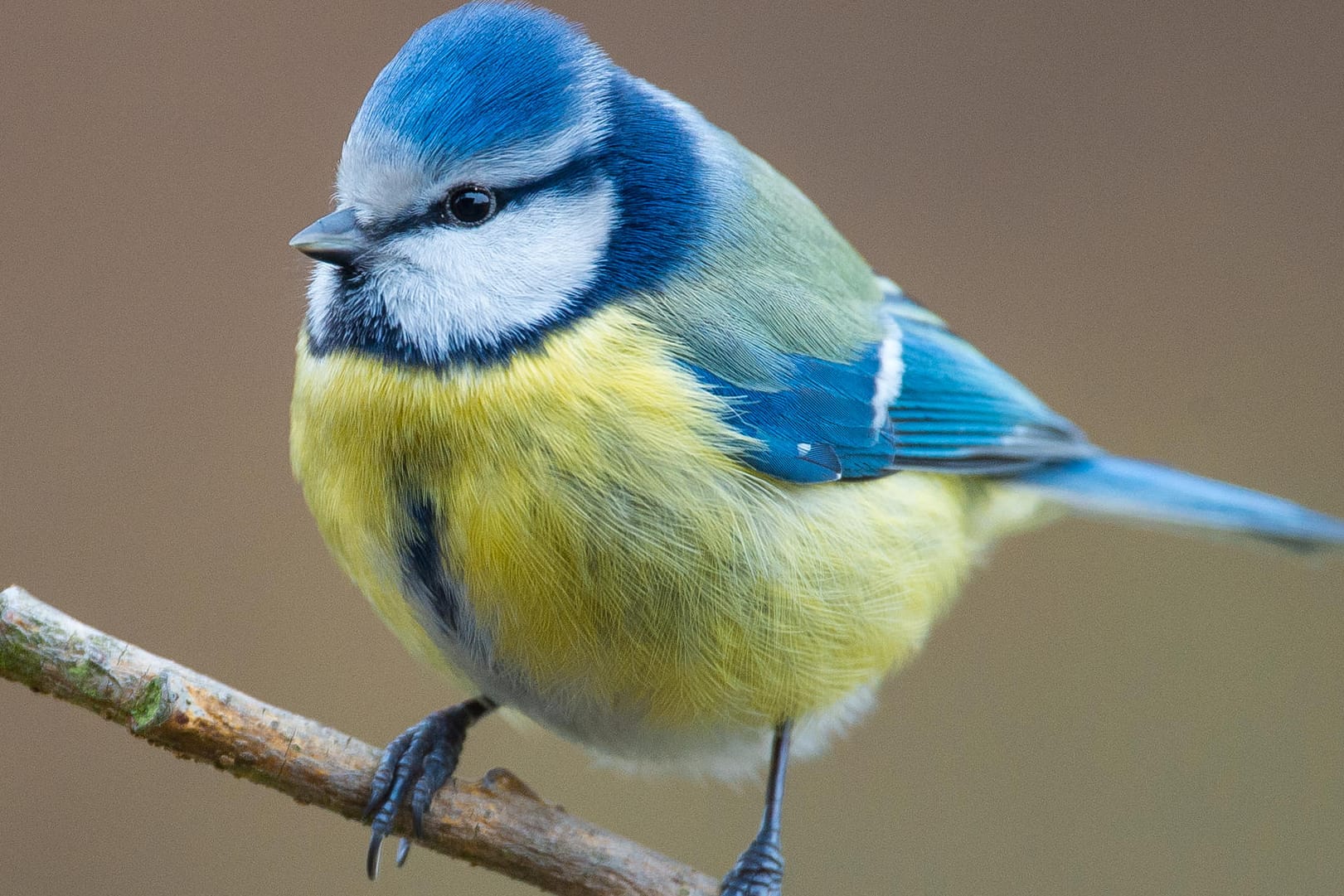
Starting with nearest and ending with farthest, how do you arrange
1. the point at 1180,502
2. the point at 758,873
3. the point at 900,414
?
the point at 758,873 < the point at 900,414 < the point at 1180,502

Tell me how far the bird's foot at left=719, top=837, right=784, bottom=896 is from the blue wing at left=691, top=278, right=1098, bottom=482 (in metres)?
0.47

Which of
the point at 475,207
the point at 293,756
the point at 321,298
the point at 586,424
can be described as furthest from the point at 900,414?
the point at 293,756

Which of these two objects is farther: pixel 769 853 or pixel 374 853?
pixel 769 853

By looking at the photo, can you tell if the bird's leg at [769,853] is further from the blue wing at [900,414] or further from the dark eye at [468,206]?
the dark eye at [468,206]

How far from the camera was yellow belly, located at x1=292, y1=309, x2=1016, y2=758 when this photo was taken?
1.24 metres

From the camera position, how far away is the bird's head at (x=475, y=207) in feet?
4.09

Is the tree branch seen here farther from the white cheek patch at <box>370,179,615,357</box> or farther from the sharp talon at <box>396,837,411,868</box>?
the white cheek patch at <box>370,179,615,357</box>

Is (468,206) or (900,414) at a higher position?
(468,206)

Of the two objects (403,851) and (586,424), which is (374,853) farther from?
(586,424)

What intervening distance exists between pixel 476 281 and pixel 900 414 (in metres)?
0.62

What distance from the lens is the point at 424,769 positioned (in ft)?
4.62

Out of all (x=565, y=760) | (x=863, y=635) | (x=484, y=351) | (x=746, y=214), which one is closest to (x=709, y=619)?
(x=863, y=635)

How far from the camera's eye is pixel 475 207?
4.18 feet

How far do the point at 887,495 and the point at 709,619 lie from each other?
349 mm
